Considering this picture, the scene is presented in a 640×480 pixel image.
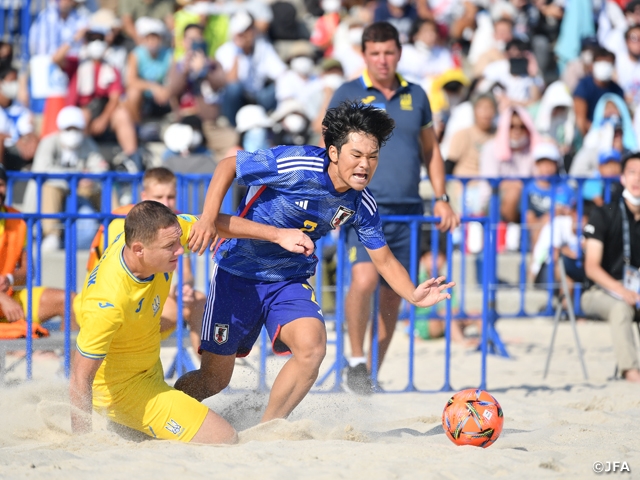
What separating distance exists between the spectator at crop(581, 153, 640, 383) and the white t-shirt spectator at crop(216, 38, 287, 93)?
6.35m

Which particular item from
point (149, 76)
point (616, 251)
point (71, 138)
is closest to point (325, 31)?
point (149, 76)

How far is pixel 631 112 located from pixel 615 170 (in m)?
3.00

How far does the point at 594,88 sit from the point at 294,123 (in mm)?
4300

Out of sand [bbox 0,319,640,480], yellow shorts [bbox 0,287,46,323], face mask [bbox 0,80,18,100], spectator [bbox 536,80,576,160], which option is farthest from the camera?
spectator [bbox 536,80,576,160]

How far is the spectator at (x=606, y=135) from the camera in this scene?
37.4 ft

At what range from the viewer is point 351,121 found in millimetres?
5039

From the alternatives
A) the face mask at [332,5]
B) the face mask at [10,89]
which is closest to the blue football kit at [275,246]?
the face mask at [10,89]

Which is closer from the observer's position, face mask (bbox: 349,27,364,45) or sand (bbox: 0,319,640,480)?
sand (bbox: 0,319,640,480)

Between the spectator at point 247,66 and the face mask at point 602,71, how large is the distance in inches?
170

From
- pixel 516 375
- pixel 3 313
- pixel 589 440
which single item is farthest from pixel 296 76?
pixel 589 440

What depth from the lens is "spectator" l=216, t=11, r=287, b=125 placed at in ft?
41.2

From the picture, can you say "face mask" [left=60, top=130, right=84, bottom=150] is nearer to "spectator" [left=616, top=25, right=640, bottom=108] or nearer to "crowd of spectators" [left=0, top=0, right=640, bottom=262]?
"crowd of spectators" [left=0, top=0, right=640, bottom=262]

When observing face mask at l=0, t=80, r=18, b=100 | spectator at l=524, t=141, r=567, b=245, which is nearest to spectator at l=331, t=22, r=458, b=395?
spectator at l=524, t=141, r=567, b=245

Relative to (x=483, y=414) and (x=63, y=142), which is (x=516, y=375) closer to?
(x=483, y=414)
